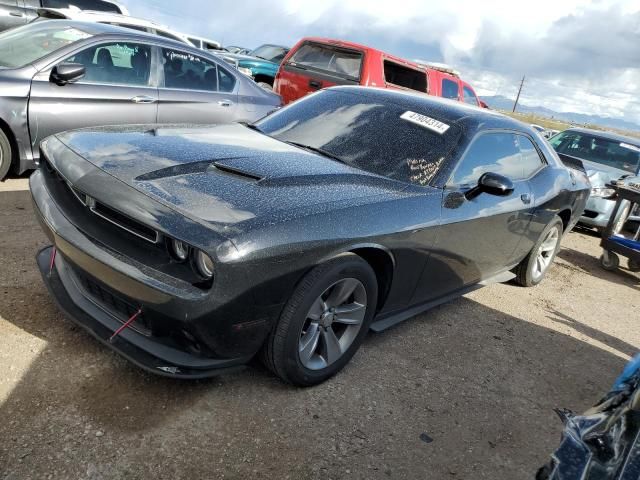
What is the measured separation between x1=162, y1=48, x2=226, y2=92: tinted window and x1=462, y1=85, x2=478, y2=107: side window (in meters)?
6.65

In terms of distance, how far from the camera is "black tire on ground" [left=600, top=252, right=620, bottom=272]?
6343 millimetres

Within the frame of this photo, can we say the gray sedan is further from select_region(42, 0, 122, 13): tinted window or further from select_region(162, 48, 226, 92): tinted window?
select_region(42, 0, 122, 13): tinted window

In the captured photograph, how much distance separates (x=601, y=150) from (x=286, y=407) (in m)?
8.38

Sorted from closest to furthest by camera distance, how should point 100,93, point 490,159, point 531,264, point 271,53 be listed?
point 490,159, point 531,264, point 100,93, point 271,53

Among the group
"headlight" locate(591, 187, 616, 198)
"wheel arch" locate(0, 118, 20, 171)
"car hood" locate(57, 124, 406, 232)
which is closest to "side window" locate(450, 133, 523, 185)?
"car hood" locate(57, 124, 406, 232)

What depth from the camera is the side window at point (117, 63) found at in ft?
16.6

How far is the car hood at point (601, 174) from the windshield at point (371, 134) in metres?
5.40

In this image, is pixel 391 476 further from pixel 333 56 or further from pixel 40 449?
pixel 333 56

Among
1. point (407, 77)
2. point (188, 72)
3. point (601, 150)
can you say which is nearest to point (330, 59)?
point (407, 77)

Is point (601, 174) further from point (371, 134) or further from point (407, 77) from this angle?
point (371, 134)

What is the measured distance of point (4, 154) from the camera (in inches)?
184

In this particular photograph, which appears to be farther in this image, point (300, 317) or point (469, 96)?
point (469, 96)

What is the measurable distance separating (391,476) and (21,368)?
5.78ft

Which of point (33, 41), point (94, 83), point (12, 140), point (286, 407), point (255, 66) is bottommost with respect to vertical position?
point (255, 66)
